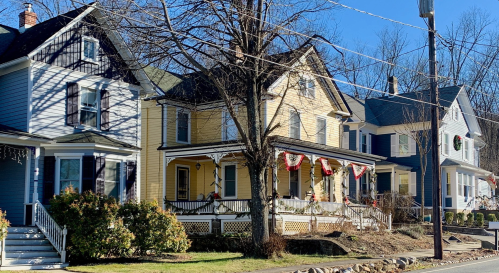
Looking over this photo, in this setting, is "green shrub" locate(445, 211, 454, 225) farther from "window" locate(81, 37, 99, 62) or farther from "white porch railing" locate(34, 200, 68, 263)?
"white porch railing" locate(34, 200, 68, 263)

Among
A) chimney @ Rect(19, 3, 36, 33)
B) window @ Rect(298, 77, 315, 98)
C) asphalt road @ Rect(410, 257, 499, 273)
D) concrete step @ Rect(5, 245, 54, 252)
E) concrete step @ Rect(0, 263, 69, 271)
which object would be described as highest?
chimney @ Rect(19, 3, 36, 33)

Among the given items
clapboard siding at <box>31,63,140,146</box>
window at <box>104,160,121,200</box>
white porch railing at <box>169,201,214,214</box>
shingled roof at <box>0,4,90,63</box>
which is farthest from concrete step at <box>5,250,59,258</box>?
white porch railing at <box>169,201,214,214</box>

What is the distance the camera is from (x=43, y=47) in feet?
66.4

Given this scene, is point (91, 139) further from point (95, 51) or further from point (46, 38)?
point (46, 38)

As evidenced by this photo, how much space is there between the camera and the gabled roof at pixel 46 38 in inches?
801

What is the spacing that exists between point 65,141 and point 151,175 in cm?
824

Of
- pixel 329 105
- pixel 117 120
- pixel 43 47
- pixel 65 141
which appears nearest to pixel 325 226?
pixel 329 105

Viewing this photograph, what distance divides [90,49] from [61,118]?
10.5 ft

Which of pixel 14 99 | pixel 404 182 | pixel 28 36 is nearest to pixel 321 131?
pixel 404 182

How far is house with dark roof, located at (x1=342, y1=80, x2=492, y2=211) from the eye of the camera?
38.2m

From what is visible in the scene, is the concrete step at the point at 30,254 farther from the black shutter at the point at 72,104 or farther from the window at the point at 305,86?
the window at the point at 305,86

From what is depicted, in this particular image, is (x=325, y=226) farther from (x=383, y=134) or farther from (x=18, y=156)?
(x=383, y=134)

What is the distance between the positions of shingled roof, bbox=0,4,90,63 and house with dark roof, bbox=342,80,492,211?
2161 centimetres

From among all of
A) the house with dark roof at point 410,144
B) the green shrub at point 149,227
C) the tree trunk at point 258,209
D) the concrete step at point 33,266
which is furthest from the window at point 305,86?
the house with dark roof at point 410,144
